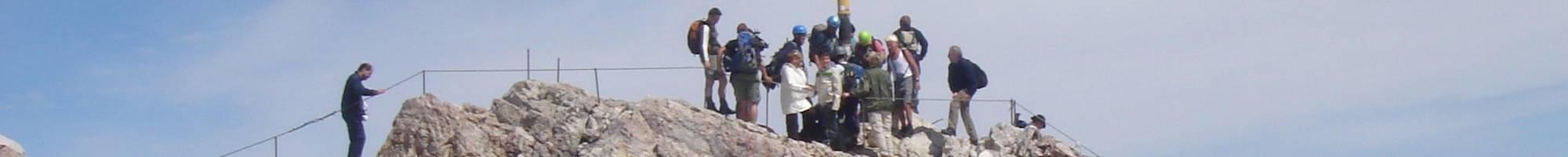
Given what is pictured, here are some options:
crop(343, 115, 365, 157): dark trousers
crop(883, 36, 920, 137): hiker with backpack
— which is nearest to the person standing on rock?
crop(343, 115, 365, 157): dark trousers

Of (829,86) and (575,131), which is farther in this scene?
(829,86)

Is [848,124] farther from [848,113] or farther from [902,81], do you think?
[902,81]

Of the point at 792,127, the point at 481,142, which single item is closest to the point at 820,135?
the point at 792,127

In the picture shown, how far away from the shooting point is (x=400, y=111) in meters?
43.8

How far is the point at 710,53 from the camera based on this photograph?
4603 cm

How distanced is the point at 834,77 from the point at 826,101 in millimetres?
246

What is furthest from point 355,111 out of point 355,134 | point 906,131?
point 906,131

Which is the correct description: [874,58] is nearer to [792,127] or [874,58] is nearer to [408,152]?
[792,127]

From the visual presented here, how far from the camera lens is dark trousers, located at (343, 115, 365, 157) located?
1699 inches

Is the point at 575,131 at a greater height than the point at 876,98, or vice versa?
the point at 876,98

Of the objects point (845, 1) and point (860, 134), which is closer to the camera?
point (860, 134)

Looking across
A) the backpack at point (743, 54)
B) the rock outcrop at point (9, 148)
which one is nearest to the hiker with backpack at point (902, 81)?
the backpack at point (743, 54)

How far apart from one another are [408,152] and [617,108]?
206 cm

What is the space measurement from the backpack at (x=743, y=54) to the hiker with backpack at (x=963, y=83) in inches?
76.9
